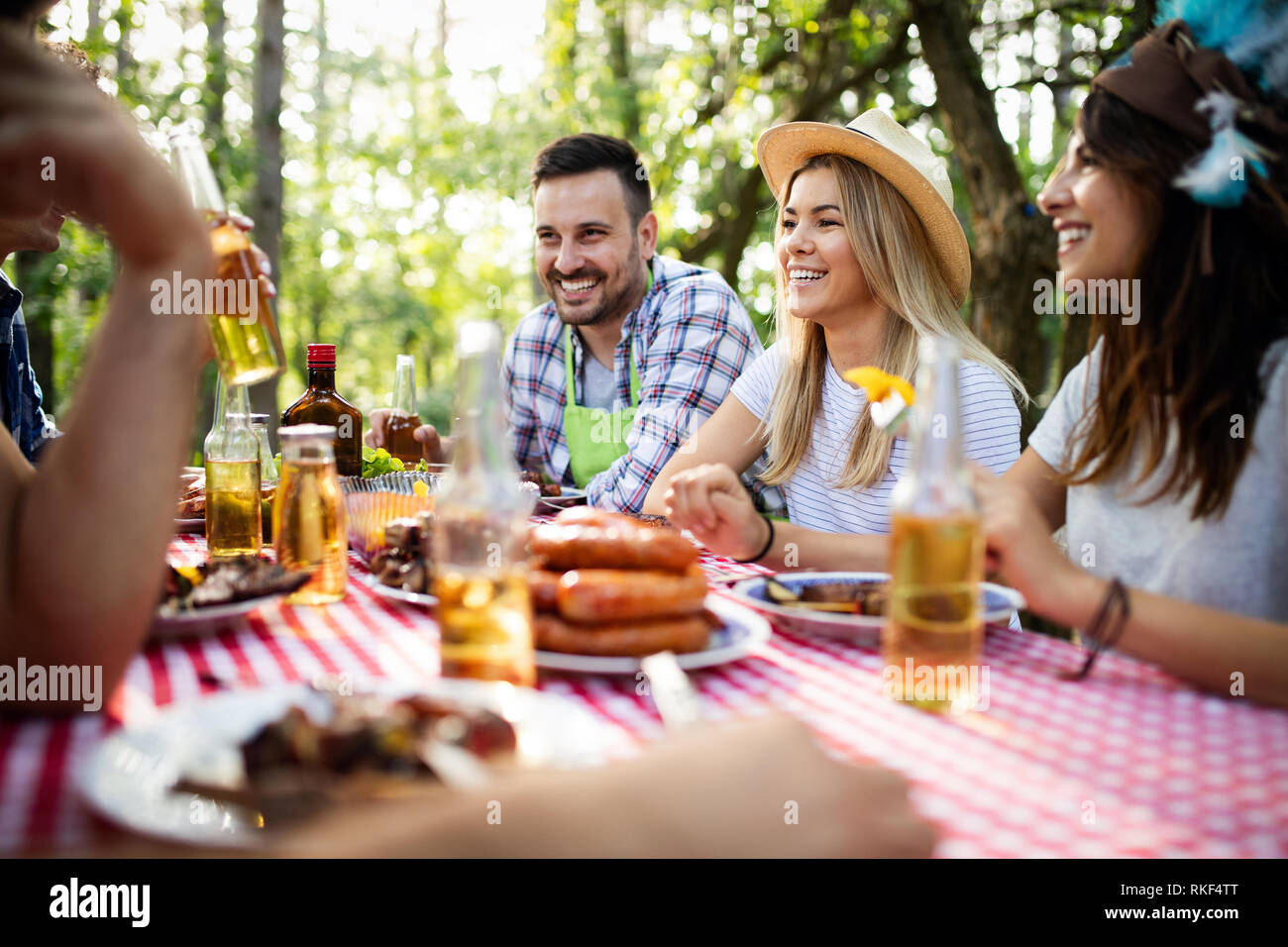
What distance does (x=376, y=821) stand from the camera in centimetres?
81

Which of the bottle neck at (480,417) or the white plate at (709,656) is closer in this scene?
the bottle neck at (480,417)

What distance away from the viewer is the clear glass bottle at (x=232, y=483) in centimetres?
202

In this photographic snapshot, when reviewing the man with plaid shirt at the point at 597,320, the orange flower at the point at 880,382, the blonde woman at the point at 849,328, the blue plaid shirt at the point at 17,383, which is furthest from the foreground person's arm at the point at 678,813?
the man with plaid shirt at the point at 597,320

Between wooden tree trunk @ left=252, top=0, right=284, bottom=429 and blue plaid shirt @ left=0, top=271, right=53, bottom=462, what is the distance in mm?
5229

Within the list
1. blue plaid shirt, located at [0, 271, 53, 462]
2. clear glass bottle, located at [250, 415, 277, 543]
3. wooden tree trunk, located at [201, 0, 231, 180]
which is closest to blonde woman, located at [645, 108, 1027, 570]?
clear glass bottle, located at [250, 415, 277, 543]

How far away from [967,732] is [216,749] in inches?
33.6

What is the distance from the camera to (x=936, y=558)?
1.18m

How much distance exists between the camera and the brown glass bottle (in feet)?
8.32

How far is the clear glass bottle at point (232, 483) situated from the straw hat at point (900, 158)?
A: 6.01 ft

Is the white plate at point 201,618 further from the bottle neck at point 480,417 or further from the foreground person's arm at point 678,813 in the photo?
the foreground person's arm at point 678,813

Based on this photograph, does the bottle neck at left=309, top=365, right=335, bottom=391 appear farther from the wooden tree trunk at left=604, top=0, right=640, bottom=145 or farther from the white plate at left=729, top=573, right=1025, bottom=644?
the wooden tree trunk at left=604, top=0, right=640, bottom=145

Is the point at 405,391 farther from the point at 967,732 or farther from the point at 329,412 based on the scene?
the point at 967,732

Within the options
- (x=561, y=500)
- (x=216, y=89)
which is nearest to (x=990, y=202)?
(x=561, y=500)
